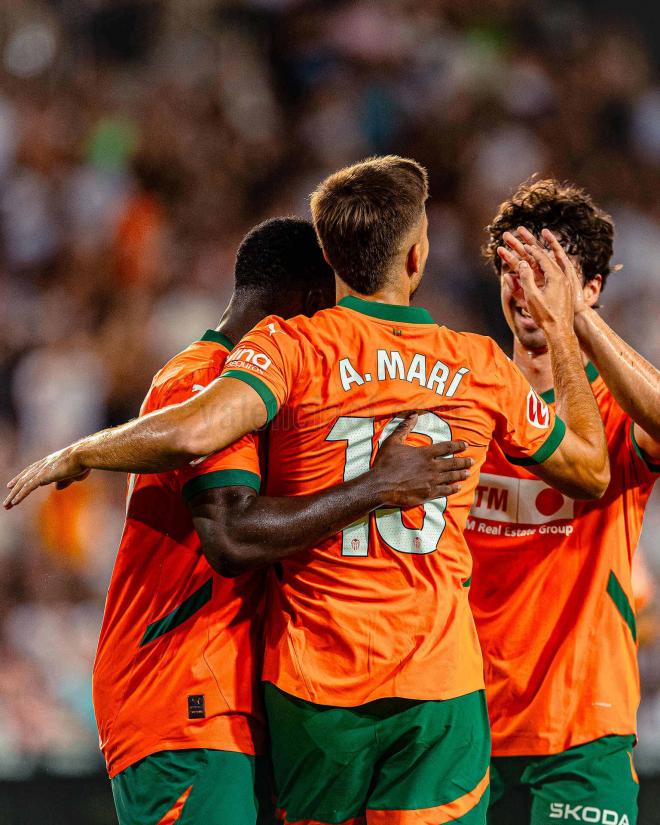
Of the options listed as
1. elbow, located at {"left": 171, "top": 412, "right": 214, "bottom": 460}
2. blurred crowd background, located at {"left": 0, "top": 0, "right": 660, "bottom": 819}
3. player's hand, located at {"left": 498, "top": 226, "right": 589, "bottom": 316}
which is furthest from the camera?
blurred crowd background, located at {"left": 0, "top": 0, "right": 660, "bottom": 819}

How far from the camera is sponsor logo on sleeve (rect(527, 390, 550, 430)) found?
104 inches

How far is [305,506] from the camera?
2.40m

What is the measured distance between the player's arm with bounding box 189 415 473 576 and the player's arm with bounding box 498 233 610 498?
13.4 inches

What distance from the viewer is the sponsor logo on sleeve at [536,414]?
8.66ft

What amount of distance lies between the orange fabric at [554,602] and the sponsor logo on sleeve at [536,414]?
0.45 meters

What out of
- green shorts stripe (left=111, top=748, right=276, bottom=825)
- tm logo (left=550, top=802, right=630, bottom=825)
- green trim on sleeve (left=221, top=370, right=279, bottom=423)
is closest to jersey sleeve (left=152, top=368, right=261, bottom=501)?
green trim on sleeve (left=221, top=370, right=279, bottom=423)

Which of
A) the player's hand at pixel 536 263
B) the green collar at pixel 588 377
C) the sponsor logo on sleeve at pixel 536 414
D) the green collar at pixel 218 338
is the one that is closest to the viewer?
the sponsor logo on sleeve at pixel 536 414

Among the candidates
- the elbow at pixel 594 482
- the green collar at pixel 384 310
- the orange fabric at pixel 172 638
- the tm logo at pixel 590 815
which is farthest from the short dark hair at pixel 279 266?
the tm logo at pixel 590 815

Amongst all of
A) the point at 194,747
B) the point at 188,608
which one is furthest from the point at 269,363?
the point at 194,747

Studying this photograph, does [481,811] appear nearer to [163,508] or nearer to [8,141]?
[163,508]

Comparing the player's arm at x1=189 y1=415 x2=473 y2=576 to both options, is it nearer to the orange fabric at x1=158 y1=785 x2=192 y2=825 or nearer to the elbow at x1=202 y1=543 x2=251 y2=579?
the elbow at x1=202 y1=543 x2=251 y2=579

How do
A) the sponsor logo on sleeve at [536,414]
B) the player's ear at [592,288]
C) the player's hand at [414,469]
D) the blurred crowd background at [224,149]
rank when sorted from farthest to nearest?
the blurred crowd background at [224,149], the player's ear at [592,288], the sponsor logo on sleeve at [536,414], the player's hand at [414,469]

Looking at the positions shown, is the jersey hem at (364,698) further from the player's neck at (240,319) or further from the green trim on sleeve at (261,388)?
the player's neck at (240,319)

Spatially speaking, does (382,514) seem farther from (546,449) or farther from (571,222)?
(571,222)
